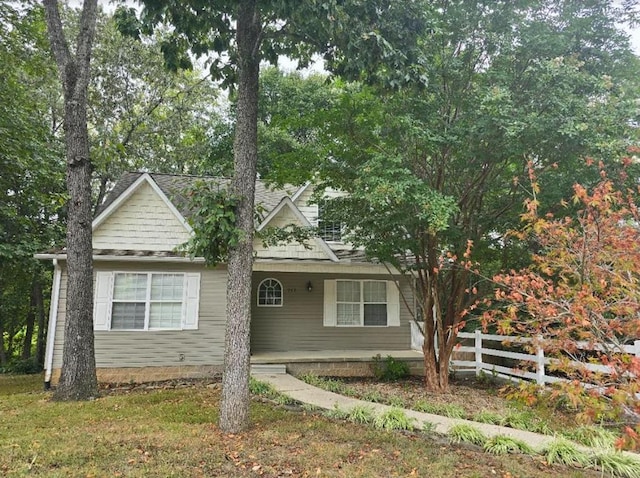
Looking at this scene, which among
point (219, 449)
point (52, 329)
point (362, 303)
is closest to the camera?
point (219, 449)

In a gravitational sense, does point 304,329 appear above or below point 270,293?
below

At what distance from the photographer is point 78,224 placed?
805 centimetres

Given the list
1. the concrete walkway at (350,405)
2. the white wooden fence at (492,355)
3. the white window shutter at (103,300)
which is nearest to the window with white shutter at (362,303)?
the white wooden fence at (492,355)

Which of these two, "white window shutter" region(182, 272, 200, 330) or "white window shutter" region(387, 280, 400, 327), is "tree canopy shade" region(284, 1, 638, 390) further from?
"white window shutter" region(182, 272, 200, 330)

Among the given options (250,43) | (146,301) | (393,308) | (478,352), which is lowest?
(478,352)

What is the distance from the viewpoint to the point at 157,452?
15.5ft

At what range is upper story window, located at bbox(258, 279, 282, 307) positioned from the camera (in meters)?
12.2

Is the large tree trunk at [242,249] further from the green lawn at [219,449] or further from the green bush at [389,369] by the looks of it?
the green bush at [389,369]

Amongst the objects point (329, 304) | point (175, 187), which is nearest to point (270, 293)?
A: point (329, 304)

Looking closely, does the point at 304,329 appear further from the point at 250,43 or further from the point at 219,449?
the point at 250,43

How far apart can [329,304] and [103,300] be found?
5973 mm

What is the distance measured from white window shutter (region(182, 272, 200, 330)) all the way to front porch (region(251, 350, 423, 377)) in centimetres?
177

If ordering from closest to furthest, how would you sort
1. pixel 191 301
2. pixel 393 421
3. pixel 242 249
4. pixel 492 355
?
1. pixel 242 249
2. pixel 393 421
3. pixel 191 301
4. pixel 492 355

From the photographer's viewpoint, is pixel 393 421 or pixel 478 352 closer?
pixel 393 421
